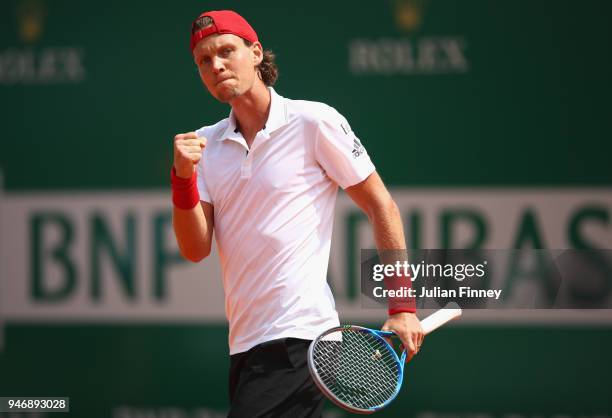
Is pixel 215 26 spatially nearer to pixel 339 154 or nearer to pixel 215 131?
pixel 215 131

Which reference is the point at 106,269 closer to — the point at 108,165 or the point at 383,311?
the point at 108,165

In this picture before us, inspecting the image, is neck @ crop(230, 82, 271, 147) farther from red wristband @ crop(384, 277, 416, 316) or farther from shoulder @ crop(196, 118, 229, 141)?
red wristband @ crop(384, 277, 416, 316)

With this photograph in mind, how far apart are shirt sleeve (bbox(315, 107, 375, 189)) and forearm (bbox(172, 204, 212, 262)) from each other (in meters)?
0.36

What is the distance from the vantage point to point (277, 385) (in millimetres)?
2994

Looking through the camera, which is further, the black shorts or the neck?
the neck

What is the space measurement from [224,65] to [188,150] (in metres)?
0.28

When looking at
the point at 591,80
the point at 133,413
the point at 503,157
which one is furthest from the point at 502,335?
the point at 133,413

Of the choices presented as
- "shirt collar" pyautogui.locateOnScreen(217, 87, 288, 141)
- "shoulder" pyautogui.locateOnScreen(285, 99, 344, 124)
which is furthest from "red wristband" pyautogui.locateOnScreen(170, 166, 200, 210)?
"shoulder" pyautogui.locateOnScreen(285, 99, 344, 124)

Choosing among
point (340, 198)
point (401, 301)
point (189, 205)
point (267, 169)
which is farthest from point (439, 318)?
point (340, 198)

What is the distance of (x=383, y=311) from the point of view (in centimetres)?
487

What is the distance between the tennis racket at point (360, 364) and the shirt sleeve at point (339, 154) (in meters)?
0.40

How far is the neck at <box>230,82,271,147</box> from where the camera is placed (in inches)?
125

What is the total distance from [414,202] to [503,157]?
421mm

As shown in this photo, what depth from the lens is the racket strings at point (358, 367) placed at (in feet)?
9.84
